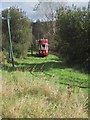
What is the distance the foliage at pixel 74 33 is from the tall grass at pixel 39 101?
360 inches

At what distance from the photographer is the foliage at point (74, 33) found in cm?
1512

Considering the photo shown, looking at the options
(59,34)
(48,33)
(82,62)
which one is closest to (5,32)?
(59,34)

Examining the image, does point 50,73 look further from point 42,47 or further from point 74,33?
point 42,47

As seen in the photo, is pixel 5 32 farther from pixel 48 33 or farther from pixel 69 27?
pixel 48 33

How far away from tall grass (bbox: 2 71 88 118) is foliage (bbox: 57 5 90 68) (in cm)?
914

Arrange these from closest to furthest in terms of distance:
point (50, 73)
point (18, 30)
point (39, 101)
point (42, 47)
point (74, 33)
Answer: point (39, 101) < point (50, 73) < point (74, 33) < point (18, 30) < point (42, 47)

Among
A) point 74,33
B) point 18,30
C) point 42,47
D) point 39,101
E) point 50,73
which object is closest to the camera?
point 39,101

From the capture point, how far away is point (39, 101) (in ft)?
15.9

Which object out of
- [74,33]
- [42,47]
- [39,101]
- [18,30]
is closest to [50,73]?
[74,33]

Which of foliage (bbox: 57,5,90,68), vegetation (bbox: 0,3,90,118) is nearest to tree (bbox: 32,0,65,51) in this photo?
vegetation (bbox: 0,3,90,118)

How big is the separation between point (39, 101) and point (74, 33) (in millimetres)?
11003

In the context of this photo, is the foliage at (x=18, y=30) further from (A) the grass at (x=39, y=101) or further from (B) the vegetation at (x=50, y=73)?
(A) the grass at (x=39, y=101)

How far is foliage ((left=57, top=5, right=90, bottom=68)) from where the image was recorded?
49.6ft

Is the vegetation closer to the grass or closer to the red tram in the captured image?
the grass
